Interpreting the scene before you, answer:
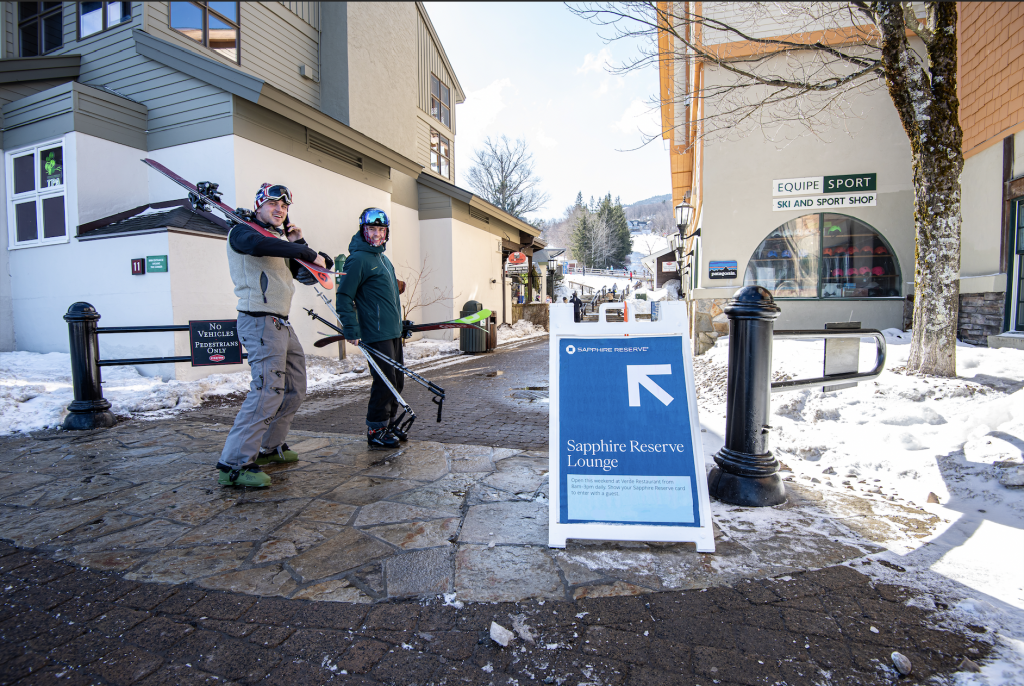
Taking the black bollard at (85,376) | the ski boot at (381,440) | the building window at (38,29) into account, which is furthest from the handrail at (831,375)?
the building window at (38,29)

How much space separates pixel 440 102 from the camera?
20.1 metres

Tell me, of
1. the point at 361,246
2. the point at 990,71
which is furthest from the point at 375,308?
the point at 990,71

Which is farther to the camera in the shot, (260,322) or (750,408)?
(260,322)

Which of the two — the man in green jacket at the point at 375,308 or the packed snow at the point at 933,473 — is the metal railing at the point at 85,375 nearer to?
the man in green jacket at the point at 375,308

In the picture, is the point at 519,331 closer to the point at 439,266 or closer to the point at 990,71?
the point at 439,266

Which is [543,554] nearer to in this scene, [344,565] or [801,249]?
[344,565]

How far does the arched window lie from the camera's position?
28.8ft

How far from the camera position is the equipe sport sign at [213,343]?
5.66 meters

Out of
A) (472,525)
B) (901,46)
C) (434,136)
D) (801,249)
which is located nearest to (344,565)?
(472,525)

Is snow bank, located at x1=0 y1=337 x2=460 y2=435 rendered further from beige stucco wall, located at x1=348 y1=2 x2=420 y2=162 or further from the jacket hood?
beige stucco wall, located at x1=348 y1=2 x2=420 y2=162

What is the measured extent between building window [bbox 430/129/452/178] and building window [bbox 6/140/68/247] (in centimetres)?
1211

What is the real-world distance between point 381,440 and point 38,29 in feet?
45.0

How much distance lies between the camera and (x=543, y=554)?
2469mm

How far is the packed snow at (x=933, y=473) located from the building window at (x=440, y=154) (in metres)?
17.0
